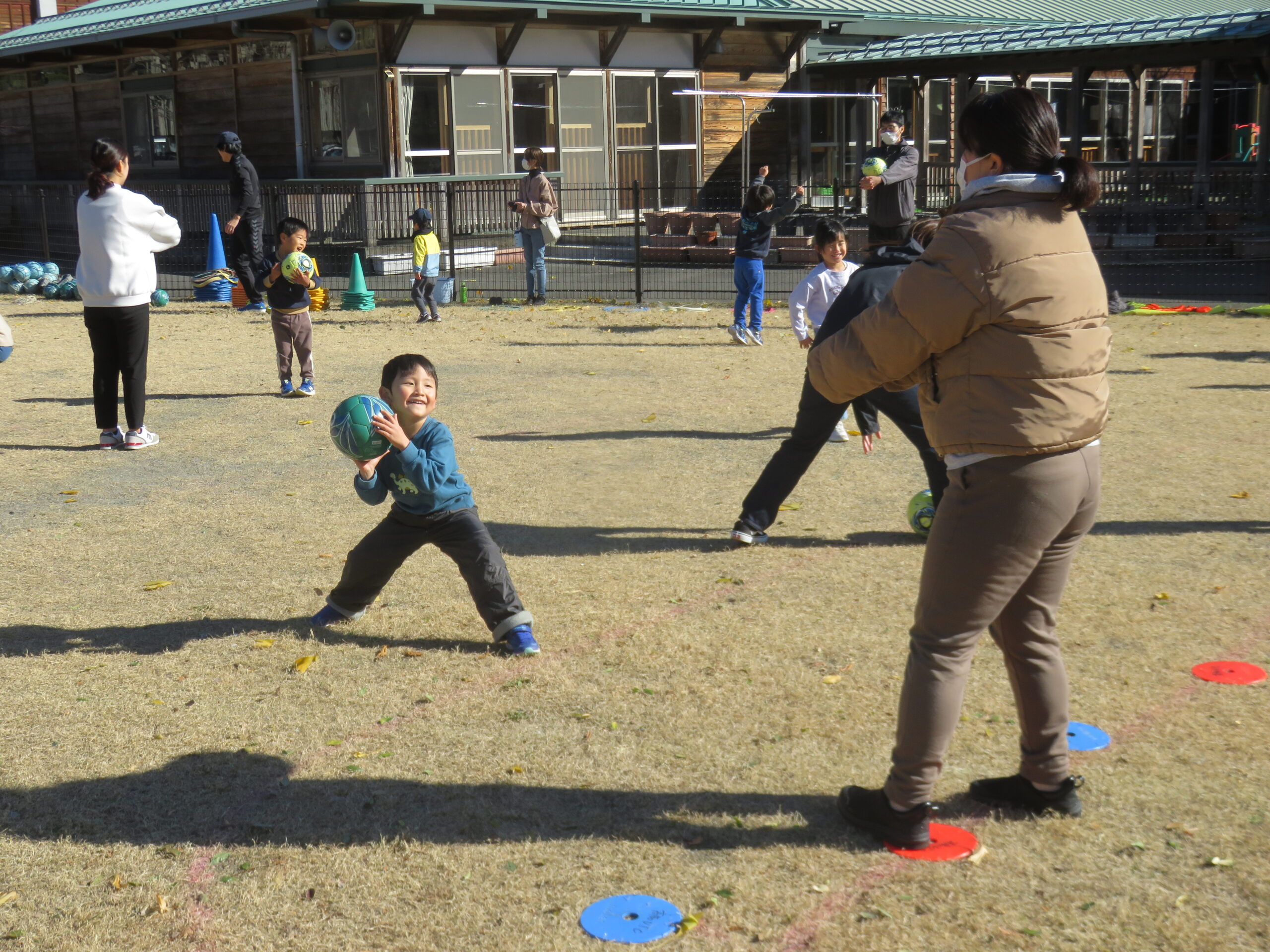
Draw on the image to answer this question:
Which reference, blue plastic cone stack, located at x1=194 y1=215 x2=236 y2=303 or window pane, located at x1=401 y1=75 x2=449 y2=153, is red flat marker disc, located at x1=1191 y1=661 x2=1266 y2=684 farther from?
window pane, located at x1=401 y1=75 x2=449 y2=153

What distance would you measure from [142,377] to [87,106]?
855 inches

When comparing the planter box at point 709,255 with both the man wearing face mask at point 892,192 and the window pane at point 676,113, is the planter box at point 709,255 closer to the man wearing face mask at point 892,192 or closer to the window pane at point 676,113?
the window pane at point 676,113

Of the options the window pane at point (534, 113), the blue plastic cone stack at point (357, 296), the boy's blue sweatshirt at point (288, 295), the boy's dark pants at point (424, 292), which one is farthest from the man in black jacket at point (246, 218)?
the window pane at point (534, 113)

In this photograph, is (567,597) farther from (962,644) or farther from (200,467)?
Answer: (200,467)

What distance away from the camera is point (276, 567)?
6090 millimetres

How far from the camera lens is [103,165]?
8.28 metres

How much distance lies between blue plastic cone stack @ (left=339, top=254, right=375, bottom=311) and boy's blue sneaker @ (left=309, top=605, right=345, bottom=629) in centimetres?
1196

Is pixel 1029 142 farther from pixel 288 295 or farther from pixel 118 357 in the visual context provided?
pixel 288 295

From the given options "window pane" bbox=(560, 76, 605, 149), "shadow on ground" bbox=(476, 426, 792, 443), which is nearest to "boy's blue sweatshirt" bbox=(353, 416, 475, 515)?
"shadow on ground" bbox=(476, 426, 792, 443)

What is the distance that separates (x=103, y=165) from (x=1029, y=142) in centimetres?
692

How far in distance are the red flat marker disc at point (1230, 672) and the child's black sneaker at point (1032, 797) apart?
46.4 inches

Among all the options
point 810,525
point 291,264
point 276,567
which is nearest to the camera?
point 276,567

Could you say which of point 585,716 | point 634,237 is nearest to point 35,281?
point 634,237

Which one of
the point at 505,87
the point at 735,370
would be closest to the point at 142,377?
the point at 735,370
